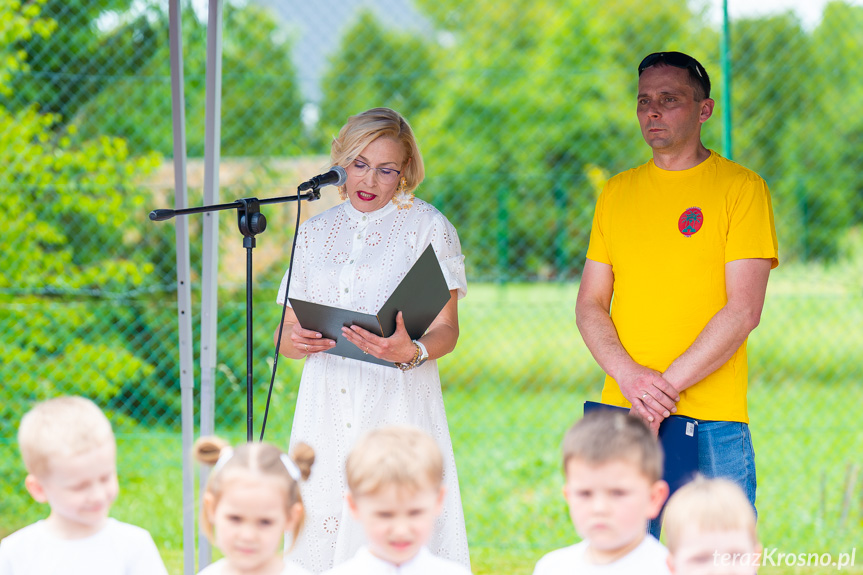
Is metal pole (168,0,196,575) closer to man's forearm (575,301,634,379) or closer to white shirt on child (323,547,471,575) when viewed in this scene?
man's forearm (575,301,634,379)

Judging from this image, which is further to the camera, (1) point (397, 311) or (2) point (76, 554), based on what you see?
(1) point (397, 311)

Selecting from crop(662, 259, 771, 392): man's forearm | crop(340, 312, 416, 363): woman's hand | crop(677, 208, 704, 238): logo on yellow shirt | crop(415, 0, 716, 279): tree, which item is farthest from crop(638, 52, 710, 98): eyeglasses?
crop(415, 0, 716, 279): tree

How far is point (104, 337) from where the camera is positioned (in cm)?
546

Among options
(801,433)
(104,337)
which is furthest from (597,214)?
(801,433)

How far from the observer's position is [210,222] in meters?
2.82

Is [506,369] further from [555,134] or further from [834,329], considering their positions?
[555,134]

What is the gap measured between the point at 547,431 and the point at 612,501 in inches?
166

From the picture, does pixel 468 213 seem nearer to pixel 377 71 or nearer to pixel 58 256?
pixel 58 256

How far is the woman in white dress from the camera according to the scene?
2334mm

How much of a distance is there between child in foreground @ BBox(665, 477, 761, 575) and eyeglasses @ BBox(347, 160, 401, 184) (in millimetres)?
1212

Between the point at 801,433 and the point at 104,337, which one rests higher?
the point at 104,337

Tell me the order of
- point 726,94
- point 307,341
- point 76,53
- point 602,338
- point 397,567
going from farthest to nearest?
1. point 76,53
2. point 726,94
3. point 602,338
4. point 307,341
5. point 397,567

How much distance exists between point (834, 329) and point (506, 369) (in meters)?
3.42

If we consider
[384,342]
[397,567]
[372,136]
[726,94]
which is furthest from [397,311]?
[726,94]
